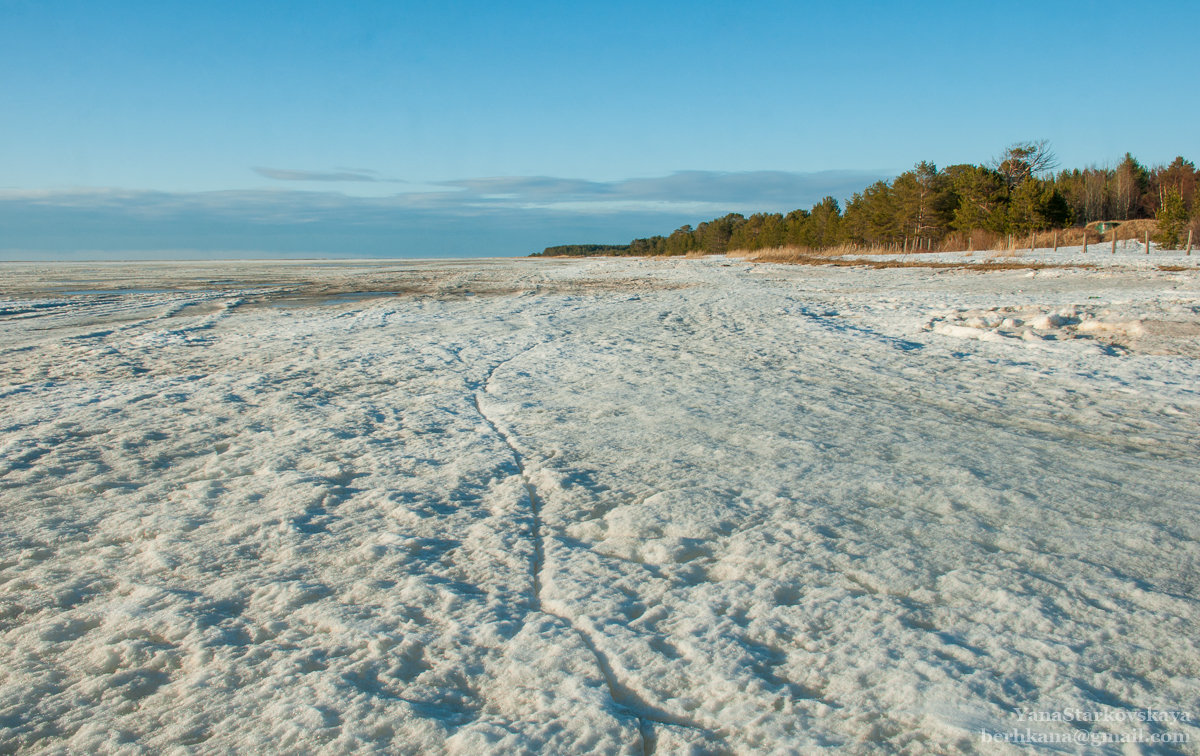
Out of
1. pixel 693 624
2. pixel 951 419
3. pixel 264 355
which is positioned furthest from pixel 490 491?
pixel 264 355

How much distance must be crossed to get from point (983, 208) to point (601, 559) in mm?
44375

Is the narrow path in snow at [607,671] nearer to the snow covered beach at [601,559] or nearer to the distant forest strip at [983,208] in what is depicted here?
the snow covered beach at [601,559]

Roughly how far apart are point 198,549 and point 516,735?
64.2 inches

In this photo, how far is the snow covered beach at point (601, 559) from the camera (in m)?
1.62

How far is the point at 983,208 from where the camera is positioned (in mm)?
39281

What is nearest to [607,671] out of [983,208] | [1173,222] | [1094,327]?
[1094,327]

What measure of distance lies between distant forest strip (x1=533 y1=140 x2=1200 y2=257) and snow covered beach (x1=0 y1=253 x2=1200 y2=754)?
34.0m

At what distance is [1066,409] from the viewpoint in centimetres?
441

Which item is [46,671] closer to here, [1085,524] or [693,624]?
[693,624]

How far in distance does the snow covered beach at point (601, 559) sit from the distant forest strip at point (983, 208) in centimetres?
3400

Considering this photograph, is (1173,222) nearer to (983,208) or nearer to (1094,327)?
(983,208)

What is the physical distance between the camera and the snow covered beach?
1.62m

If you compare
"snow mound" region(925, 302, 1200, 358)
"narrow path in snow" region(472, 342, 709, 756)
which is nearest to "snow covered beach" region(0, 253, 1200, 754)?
"narrow path in snow" region(472, 342, 709, 756)

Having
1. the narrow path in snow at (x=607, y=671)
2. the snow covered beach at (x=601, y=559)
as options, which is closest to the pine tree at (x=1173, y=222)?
the snow covered beach at (x=601, y=559)
